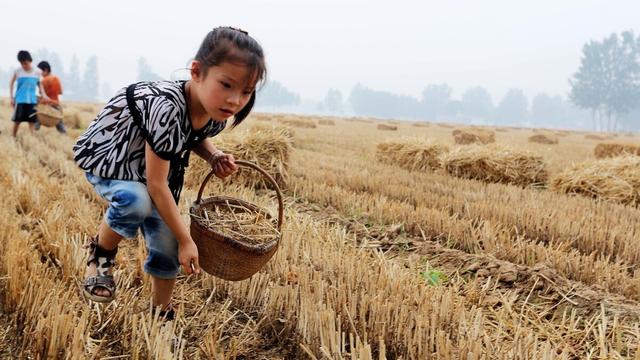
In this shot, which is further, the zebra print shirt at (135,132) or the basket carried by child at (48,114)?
the basket carried by child at (48,114)

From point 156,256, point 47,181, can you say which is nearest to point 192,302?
point 156,256

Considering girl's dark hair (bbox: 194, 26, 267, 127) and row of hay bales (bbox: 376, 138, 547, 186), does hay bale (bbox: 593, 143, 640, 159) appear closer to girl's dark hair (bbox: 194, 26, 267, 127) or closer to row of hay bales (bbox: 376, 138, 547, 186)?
row of hay bales (bbox: 376, 138, 547, 186)

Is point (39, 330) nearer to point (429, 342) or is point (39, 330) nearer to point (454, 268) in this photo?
point (429, 342)

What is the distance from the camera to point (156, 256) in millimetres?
2225

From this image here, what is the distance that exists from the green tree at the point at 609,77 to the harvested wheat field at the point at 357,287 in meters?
98.5

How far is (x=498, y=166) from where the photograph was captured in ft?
24.5

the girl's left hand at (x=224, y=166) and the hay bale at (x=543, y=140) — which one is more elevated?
the girl's left hand at (x=224, y=166)

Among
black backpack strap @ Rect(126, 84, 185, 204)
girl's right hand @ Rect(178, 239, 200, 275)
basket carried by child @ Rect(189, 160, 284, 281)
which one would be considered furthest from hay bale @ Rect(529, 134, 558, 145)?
girl's right hand @ Rect(178, 239, 200, 275)

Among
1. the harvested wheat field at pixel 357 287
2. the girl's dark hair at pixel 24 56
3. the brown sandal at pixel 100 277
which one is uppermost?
the girl's dark hair at pixel 24 56

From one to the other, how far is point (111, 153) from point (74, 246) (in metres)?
1.00

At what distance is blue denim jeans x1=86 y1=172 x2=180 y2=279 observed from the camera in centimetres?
204

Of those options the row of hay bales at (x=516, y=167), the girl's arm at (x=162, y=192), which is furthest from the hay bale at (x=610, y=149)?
the girl's arm at (x=162, y=192)

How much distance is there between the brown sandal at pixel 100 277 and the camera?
84.4 inches

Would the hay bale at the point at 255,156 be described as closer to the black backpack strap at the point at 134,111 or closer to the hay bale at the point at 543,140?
the black backpack strap at the point at 134,111
